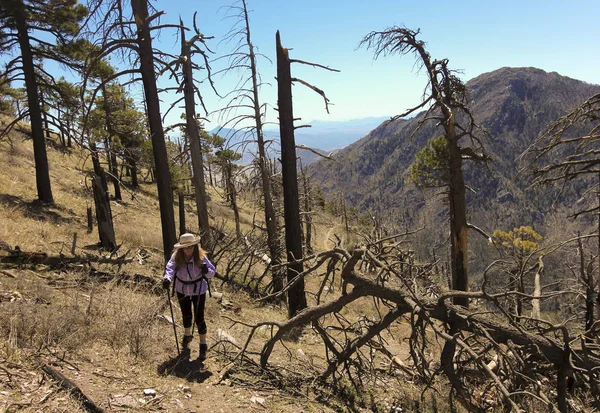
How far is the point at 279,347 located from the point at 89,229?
9780 mm

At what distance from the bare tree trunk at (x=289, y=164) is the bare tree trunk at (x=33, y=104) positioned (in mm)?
11299

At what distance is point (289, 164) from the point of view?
850cm

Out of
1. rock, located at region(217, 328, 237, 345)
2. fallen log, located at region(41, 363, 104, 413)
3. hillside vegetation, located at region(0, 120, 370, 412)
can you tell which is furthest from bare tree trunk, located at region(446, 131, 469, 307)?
fallen log, located at region(41, 363, 104, 413)

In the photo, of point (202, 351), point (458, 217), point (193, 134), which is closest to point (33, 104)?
point (193, 134)

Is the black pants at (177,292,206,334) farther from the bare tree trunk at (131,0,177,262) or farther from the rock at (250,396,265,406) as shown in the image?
the bare tree trunk at (131,0,177,262)

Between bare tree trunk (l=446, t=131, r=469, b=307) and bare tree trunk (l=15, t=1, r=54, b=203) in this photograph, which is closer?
bare tree trunk (l=446, t=131, r=469, b=307)

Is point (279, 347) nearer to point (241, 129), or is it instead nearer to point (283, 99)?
point (283, 99)

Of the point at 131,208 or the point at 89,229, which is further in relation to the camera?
the point at 131,208

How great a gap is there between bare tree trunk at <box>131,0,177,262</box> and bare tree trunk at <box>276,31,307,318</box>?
101 inches

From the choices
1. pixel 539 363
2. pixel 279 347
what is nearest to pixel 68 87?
pixel 279 347

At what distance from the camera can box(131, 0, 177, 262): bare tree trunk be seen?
25.7 feet

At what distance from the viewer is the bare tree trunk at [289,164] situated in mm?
8289

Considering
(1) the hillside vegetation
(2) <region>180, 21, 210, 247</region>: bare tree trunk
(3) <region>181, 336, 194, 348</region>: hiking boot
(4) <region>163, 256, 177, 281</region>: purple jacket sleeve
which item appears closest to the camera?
(1) the hillside vegetation

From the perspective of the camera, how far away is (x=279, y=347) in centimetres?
699
